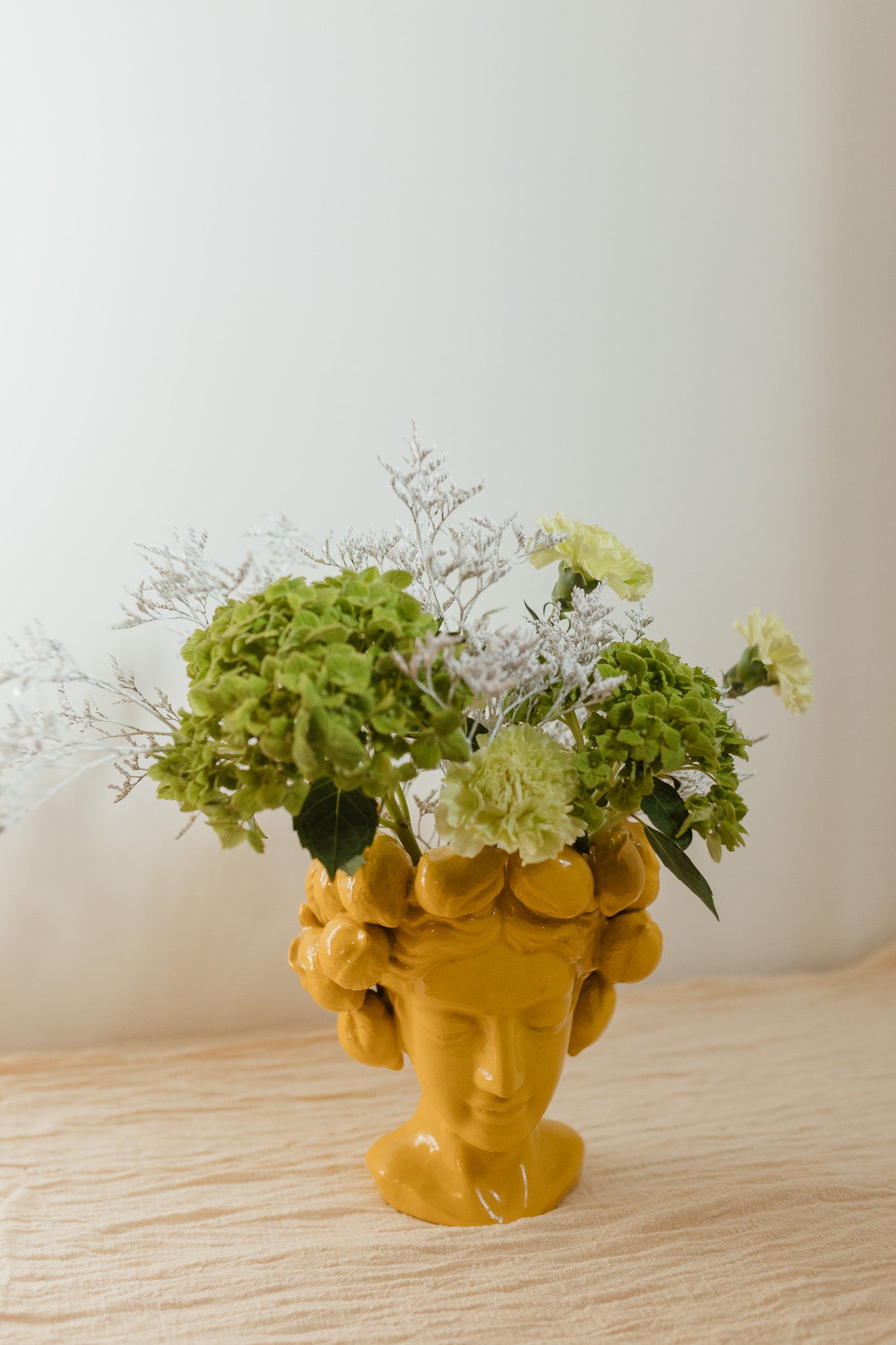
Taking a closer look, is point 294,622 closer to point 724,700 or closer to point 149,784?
point 724,700

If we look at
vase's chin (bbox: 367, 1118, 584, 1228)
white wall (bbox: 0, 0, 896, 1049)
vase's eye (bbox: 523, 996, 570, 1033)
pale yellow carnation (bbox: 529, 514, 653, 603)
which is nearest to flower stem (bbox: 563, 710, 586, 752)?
pale yellow carnation (bbox: 529, 514, 653, 603)

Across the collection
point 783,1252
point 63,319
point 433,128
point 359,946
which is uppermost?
point 433,128

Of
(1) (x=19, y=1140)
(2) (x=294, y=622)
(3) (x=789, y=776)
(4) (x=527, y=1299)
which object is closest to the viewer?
(2) (x=294, y=622)

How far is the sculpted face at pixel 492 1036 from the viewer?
85 cm

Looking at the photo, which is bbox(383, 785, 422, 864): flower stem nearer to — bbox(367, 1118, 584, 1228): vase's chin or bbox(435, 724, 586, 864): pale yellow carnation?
bbox(435, 724, 586, 864): pale yellow carnation

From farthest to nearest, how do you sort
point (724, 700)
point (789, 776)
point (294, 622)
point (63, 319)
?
1. point (789, 776)
2. point (63, 319)
3. point (724, 700)
4. point (294, 622)

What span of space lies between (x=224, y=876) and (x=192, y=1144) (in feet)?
1.21

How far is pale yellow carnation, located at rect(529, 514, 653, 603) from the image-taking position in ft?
2.88

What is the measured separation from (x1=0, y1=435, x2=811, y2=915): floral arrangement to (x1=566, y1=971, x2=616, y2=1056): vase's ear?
6.4 inches

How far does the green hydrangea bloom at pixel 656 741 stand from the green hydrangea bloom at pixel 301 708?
0.12 m

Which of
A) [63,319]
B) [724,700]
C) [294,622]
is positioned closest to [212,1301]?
[294,622]

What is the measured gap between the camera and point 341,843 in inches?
29.8

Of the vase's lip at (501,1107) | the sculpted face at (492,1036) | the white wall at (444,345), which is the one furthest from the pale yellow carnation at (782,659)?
the white wall at (444,345)

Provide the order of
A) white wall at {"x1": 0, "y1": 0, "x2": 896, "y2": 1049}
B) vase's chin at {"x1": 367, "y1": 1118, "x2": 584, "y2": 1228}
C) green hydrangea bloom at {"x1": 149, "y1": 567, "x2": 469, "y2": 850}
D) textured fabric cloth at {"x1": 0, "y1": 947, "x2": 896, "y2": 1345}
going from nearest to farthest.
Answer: green hydrangea bloom at {"x1": 149, "y1": 567, "x2": 469, "y2": 850} → textured fabric cloth at {"x1": 0, "y1": 947, "x2": 896, "y2": 1345} → vase's chin at {"x1": 367, "y1": 1118, "x2": 584, "y2": 1228} → white wall at {"x1": 0, "y1": 0, "x2": 896, "y2": 1049}
